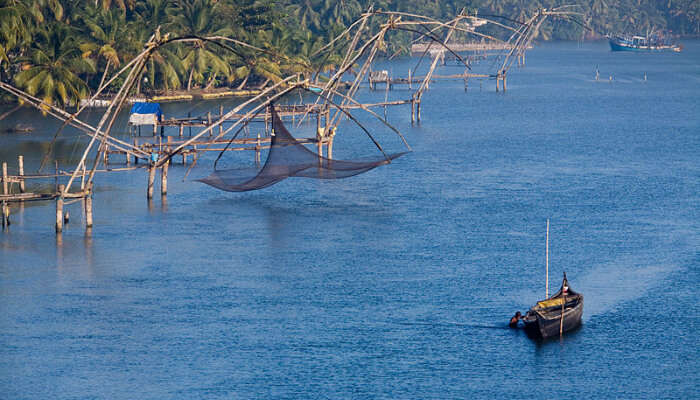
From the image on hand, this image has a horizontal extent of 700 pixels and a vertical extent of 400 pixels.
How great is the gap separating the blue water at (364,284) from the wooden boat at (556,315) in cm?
43

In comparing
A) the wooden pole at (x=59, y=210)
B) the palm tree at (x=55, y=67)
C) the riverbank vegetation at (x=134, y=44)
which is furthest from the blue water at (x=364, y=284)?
the riverbank vegetation at (x=134, y=44)

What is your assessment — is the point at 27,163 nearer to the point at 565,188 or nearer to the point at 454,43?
the point at 565,188

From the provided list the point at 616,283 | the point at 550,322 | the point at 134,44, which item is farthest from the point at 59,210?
the point at 134,44

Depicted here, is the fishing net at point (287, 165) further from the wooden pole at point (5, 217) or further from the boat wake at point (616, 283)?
the boat wake at point (616, 283)

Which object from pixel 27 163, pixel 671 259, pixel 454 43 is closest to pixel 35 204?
pixel 27 163

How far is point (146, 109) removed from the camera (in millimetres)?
68938

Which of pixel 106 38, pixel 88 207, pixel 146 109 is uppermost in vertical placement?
pixel 106 38

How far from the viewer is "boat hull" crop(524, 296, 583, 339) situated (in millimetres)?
34875

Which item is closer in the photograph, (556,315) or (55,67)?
(556,315)

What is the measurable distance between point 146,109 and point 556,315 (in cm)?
3968

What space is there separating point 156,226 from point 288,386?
1766 cm

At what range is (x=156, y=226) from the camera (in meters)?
48.2

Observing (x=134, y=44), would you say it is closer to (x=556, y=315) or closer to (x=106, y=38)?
(x=106, y=38)

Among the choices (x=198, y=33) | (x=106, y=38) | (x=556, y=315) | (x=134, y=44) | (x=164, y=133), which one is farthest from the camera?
(x=198, y=33)
